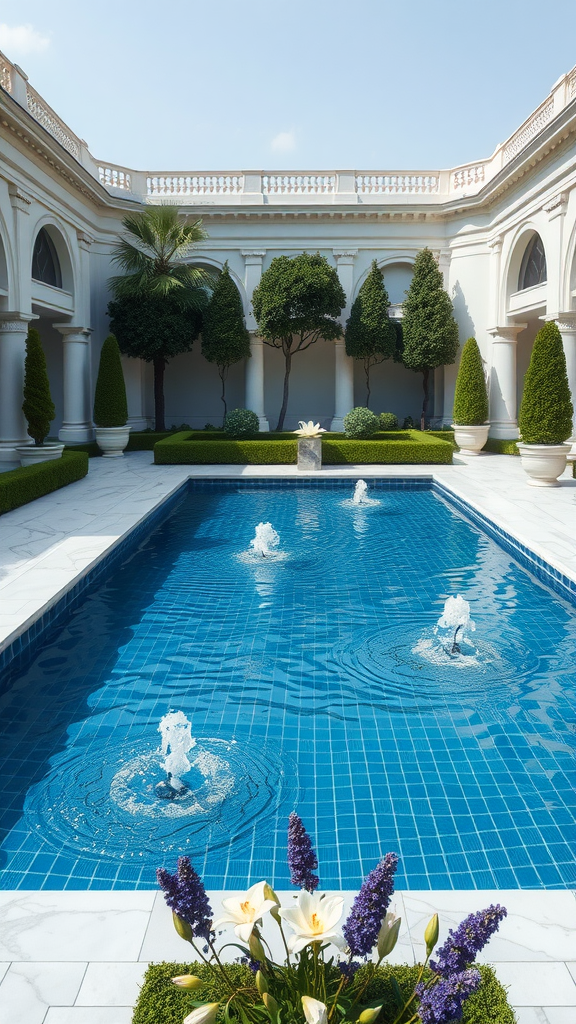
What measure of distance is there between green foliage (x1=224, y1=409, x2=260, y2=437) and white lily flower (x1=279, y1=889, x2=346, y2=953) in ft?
56.0

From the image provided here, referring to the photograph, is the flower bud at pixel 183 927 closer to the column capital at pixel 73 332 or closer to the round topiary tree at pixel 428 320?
the column capital at pixel 73 332

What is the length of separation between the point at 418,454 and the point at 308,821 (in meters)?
14.0

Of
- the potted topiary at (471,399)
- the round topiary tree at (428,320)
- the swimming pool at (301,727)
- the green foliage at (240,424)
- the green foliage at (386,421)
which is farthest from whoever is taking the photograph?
the green foliage at (386,421)

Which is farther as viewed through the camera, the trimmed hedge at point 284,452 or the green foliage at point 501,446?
the green foliage at point 501,446

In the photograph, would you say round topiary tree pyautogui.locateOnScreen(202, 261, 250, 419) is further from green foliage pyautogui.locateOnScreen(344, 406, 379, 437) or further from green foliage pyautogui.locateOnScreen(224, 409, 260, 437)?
green foliage pyautogui.locateOnScreen(344, 406, 379, 437)

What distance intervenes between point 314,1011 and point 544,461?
1280 cm

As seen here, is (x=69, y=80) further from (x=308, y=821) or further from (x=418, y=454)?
(x=308, y=821)

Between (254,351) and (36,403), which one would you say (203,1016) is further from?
(254,351)

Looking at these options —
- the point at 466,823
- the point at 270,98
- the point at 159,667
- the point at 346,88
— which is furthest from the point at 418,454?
the point at 466,823

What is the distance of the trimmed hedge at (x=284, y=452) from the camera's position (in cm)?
1739

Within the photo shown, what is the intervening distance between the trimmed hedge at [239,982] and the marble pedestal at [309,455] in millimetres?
14375

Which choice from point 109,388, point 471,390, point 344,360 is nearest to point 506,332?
point 471,390

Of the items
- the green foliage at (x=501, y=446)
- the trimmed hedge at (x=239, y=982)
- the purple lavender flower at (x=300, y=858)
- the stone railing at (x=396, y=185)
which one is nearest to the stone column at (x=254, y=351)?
the stone railing at (x=396, y=185)

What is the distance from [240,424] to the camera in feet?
61.3
